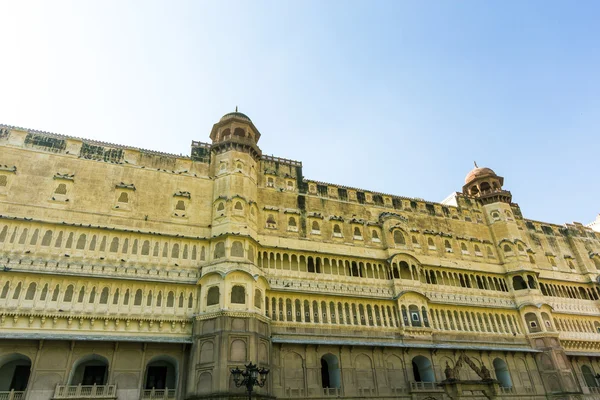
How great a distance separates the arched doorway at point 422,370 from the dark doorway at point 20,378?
2474 cm

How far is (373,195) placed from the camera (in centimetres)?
3678

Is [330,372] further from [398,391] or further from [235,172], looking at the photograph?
[235,172]

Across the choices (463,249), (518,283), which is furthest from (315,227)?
(518,283)

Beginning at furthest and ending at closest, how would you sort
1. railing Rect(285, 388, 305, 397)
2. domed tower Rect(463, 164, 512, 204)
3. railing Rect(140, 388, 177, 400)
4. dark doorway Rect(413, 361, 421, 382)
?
1. domed tower Rect(463, 164, 512, 204)
2. dark doorway Rect(413, 361, 421, 382)
3. railing Rect(285, 388, 305, 397)
4. railing Rect(140, 388, 177, 400)

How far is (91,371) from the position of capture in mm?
23547

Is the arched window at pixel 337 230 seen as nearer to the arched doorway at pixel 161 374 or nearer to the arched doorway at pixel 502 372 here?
the arched doorway at pixel 161 374

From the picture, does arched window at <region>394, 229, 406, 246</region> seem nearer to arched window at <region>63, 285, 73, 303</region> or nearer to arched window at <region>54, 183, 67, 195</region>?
arched window at <region>63, 285, 73, 303</region>

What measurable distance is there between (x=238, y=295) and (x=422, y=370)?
1495 cm

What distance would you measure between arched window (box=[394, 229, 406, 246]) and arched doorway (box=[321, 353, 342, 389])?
11353mm

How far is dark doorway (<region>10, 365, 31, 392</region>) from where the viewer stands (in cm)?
2233

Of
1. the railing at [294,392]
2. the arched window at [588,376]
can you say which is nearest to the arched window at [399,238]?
the railing at [294,392]

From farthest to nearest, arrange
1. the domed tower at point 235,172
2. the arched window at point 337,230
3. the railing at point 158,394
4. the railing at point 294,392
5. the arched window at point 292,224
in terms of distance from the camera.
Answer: the arched window at point 337,230 < the arched window at point 292,224 < the domed tower at point 235,172 < the railing at point 294,392 < the railing at point 158,394

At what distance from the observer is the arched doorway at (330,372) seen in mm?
26422

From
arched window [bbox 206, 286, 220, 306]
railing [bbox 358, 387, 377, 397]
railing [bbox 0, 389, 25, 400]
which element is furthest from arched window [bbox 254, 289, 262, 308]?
railing [bbox 0, 389, 25, 400]
